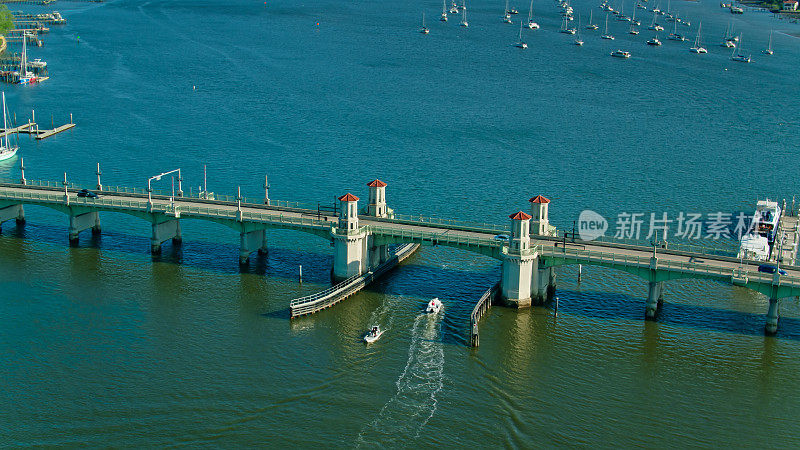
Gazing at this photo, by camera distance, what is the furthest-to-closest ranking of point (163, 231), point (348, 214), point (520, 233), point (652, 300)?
1. point (163, 231)
2. point (348, 214)
3. point (520, 233)
4. point (652, 300)

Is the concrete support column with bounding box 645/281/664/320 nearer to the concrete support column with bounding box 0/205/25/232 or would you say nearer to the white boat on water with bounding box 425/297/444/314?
the white boat on water with bounding box 425/297/444/314

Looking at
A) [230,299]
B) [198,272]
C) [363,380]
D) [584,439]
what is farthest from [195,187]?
[584,439]

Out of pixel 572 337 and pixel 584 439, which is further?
pixel 572 337

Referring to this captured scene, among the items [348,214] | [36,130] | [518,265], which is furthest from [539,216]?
[36,130]

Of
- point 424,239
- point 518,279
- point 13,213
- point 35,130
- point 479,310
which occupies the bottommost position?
point 479,310

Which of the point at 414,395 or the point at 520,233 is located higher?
the point at 520,233

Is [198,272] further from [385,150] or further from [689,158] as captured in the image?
[689,158]

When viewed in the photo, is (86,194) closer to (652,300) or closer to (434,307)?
(434,307)
